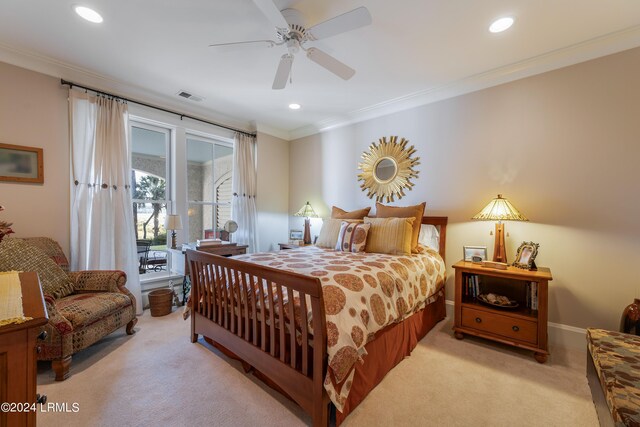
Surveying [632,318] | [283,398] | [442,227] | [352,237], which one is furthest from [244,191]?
[632,318]

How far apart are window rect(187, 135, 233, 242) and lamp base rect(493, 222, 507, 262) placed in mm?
3575

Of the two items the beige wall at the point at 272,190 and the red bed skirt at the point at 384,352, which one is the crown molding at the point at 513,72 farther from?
the red bed skirt at the point at 384,352

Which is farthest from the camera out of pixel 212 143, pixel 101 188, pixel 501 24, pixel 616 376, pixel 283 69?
pixel 212 143

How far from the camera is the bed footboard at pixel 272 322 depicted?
4.58 feet

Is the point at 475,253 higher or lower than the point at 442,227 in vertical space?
lower

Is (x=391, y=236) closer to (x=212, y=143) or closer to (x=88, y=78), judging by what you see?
(x=212, y=143)

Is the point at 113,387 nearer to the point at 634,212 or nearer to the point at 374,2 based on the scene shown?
the point at 374,2

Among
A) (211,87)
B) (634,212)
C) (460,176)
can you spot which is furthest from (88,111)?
(634,212)

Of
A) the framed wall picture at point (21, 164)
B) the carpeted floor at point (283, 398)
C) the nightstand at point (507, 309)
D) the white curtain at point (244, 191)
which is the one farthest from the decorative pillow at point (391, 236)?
the framed wall picture at point (21, 164)

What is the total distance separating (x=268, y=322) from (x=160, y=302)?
1979 mm

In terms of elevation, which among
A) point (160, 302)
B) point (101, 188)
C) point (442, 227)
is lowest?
point (160, 302)

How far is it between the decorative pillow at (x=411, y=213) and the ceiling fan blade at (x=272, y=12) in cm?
208

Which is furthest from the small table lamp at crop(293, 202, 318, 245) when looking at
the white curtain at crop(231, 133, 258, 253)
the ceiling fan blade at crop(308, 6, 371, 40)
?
the ceiling fan blade at crop(308, 6, 371, 40)

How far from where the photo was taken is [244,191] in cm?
414
